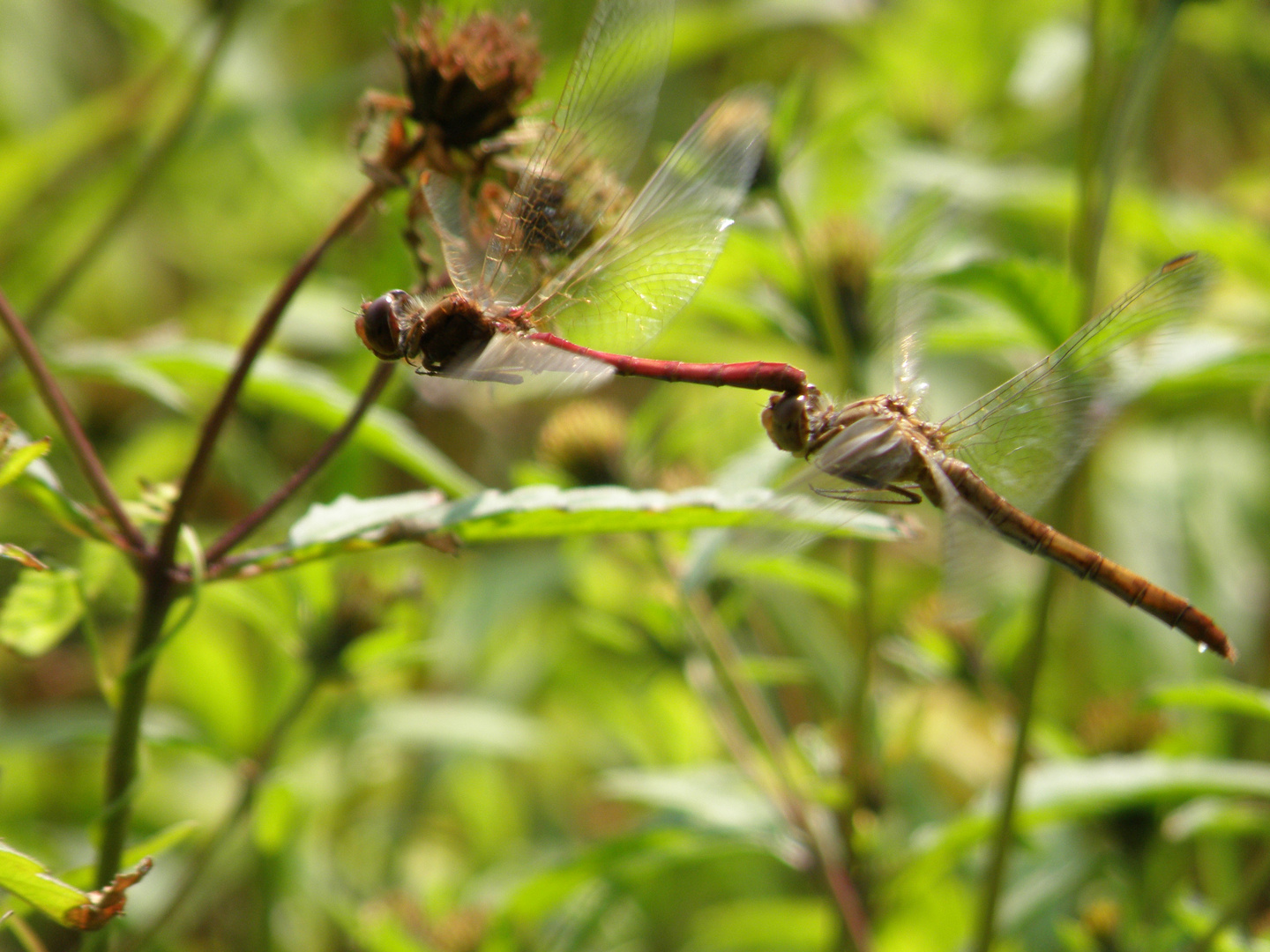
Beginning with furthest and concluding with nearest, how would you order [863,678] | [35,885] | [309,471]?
1. [863,678]
2. [309,471]
3. [35,885]

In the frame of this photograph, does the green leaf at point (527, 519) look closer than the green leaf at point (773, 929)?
Yes

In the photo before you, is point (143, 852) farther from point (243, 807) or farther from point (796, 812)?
point (796, 812)

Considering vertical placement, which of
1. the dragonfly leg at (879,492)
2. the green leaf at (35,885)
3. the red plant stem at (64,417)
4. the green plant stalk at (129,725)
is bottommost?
the green leaf at (35,885)

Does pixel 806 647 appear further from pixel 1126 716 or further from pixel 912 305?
pixel 912 305

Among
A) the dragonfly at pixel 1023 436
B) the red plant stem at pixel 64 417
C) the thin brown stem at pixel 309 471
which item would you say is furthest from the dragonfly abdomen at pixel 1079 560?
the red plant stem at pixel 64 417

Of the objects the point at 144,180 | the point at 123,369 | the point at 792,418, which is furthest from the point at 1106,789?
the point at 144,180

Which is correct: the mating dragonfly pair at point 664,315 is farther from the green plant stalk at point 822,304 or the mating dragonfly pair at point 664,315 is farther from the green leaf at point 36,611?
the green leaf at point 36,611
